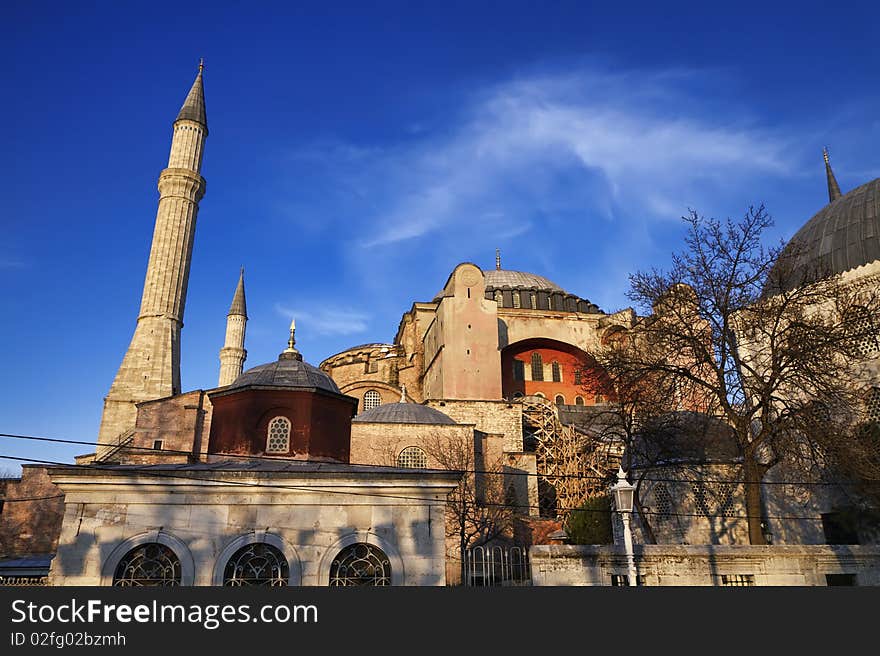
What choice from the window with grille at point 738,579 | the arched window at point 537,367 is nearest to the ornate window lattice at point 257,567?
the window with grille at point 738,579

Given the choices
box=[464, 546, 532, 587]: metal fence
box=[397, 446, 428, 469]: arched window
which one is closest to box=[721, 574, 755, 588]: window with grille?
box=[464, 546, 532, 587]: metal fence

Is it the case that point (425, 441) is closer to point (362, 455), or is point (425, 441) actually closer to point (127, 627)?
point (362, 455)

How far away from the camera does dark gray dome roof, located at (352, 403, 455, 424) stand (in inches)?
1038

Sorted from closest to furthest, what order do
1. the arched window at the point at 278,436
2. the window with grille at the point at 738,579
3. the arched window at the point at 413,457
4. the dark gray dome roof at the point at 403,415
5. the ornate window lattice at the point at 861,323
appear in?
the window with grille at the point at 738,579 < the arched window at the point at 278,436 < the ornate window lattice at the point at 861,323 < the arched window at the point at 413,457 < the dark gray dome roof at the point at 403,415

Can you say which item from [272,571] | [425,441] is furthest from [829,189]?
[272,571]

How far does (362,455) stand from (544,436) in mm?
9422

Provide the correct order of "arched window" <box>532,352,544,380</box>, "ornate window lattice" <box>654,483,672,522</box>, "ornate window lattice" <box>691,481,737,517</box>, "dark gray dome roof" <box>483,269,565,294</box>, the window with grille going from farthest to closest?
"dark gray dome roof" <box>483,269,565,294</box> → "arched window" <box>532,352,544,380</box> → "ornate window lattice" <box>654,483,672,522</box> → "ornate window lattice" <box>691,481,737,517</box> → the window with grille

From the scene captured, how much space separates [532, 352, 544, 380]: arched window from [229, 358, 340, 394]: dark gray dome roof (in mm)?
23317

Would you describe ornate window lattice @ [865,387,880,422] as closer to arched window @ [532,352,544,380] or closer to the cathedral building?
the cathedral building

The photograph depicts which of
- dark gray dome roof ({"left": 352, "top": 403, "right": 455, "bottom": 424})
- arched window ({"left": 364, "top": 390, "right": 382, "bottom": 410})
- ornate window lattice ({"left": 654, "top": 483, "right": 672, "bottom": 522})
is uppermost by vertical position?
arched window ({"left": 364, "top": 390, "right": 382, "bottom": 410})

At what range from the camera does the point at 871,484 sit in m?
18.0

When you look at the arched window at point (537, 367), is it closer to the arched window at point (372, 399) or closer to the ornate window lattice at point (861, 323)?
the arched window at point (372, 399)

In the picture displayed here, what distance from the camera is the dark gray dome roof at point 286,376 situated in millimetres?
16141

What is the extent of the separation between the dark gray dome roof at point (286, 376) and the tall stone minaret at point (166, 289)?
16.4 meters
